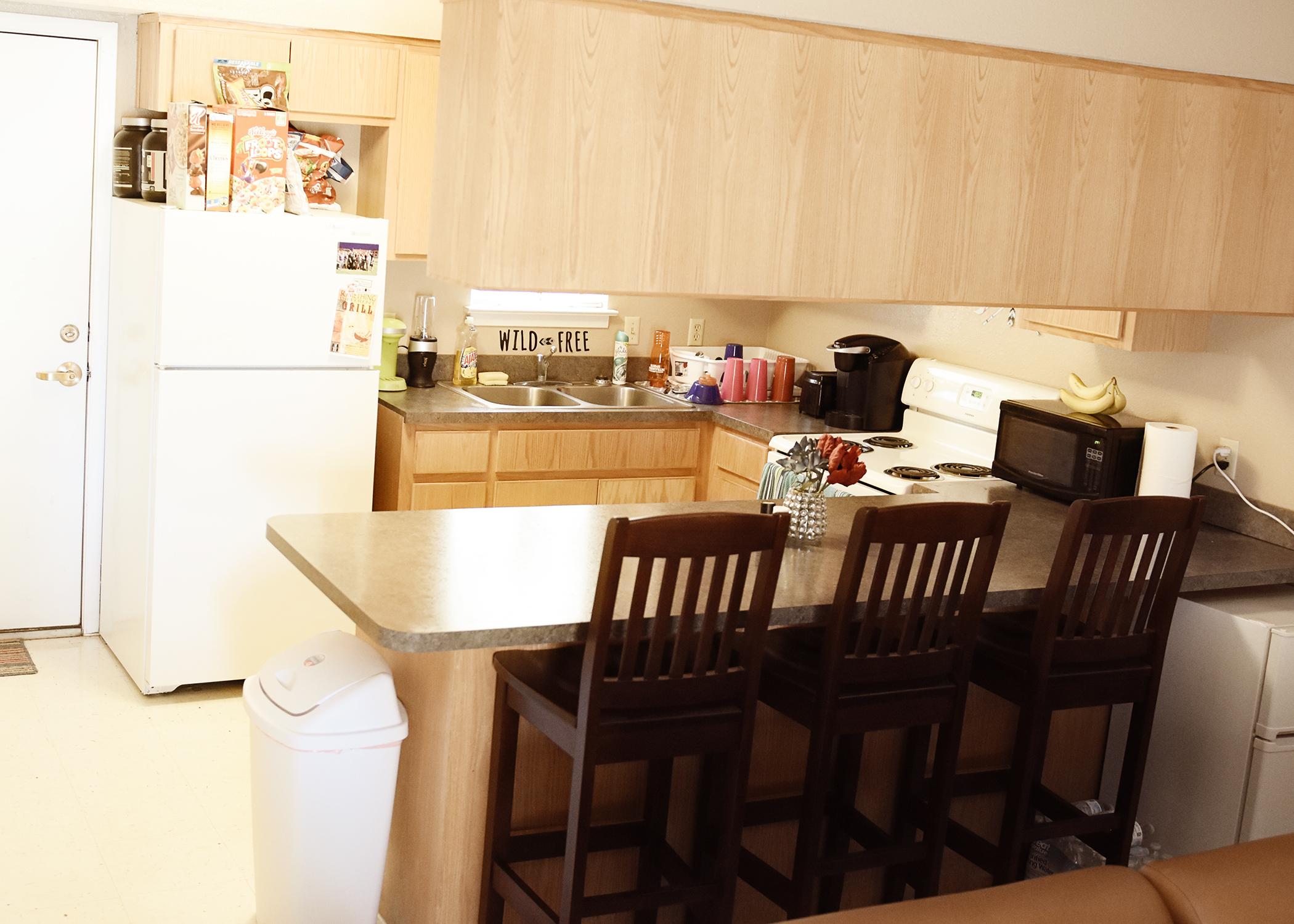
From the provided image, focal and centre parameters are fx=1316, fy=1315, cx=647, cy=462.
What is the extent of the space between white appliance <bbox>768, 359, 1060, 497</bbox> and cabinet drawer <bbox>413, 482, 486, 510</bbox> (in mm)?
1051

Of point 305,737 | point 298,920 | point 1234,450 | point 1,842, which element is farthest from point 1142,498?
point 1,842

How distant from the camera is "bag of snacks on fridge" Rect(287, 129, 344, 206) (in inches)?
176

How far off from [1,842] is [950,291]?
105 inches

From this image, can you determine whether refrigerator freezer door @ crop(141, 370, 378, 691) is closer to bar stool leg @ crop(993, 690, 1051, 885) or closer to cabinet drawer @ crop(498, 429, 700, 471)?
cabinet drawer @ crop(498, 429, 700, 471)

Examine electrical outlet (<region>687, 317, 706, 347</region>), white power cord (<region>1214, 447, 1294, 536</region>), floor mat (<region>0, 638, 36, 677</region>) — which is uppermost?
electrical outlet (<region>687, 317, 706, 347</region>)

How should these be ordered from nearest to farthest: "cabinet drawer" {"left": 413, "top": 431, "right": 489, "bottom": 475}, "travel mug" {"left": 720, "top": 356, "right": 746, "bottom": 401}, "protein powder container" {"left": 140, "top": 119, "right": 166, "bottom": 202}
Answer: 1. "protein powder container" {"left": 140, "top": 119, "right": 166, "bottom": 202}
2. "cabinet drawer" {"left": 413, "top": 431, "right": 489, "bottom": 475}
3. "travel mug" {"left": 720, "top": 356, "right": 746, "bottom": 401}

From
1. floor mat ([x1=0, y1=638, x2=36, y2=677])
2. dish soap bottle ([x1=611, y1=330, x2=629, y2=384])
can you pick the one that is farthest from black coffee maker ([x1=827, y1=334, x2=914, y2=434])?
floor mat ([x1=0, y1=638, x2=36, y2=677])

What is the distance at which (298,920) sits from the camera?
9.22 feet

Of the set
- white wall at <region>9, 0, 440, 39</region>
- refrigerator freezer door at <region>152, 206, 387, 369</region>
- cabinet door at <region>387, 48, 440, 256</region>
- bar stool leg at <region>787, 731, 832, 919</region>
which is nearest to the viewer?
bar stool leg at <region>787, 731, 832, 919</region>

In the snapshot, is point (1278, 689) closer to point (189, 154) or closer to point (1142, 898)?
point (1142, 898)

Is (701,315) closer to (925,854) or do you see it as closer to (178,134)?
(178,134)

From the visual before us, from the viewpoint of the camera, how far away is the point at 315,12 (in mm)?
3951

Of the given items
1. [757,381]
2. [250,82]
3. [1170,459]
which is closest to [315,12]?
[250,82]

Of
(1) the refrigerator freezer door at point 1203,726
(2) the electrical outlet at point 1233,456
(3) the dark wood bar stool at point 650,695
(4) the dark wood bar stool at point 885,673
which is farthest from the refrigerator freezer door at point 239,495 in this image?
(2) the electrical outlet at point 1233,456
